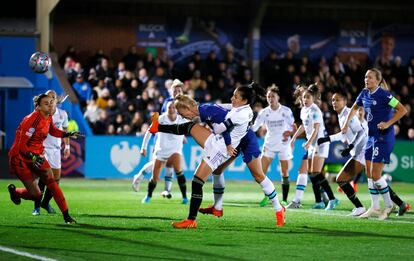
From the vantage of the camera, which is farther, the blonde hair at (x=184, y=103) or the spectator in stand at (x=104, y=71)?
the spectator in stand at (x=104, y=71)

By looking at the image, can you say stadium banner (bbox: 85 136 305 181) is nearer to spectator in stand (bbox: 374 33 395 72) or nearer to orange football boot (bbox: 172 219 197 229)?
spectator in stand (bbox: 374 33 395 72)

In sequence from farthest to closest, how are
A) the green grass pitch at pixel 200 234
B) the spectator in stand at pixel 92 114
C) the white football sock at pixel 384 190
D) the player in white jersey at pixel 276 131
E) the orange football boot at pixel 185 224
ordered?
1. the spectator in stand at pixel 92 114
2. the player in white jersey at pixel 276 131
3. the white football sock at pixel 384 190
4. the orange football boot at pixel 185 224
5. the green grass pitch at pixel 200 234

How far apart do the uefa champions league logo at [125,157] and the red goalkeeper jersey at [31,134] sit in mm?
13573

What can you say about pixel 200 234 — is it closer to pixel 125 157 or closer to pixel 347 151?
pixel 347 151

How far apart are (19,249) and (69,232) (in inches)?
72.3

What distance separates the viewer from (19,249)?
10.8 meters

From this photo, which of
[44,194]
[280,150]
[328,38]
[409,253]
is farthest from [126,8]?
[409,253]

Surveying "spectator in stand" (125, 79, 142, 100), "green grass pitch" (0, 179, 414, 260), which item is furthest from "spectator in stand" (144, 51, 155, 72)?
"green grass pitch" (0, 179, 414, 260)

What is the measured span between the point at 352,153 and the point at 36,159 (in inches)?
221

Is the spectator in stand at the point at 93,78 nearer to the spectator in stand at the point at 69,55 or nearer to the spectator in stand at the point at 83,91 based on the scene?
the spectator in stand at the point at 83,91

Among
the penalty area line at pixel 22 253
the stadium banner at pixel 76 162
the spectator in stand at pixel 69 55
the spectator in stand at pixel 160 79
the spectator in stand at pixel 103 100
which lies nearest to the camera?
the penalty area line at pixel 22 253

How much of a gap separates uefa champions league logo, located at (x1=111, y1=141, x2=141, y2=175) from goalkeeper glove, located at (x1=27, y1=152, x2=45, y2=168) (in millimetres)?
13814

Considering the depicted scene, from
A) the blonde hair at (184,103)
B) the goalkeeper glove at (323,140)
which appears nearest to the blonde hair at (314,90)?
the goalkeeper glove at (323,140)

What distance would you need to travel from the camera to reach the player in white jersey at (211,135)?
521 inches
